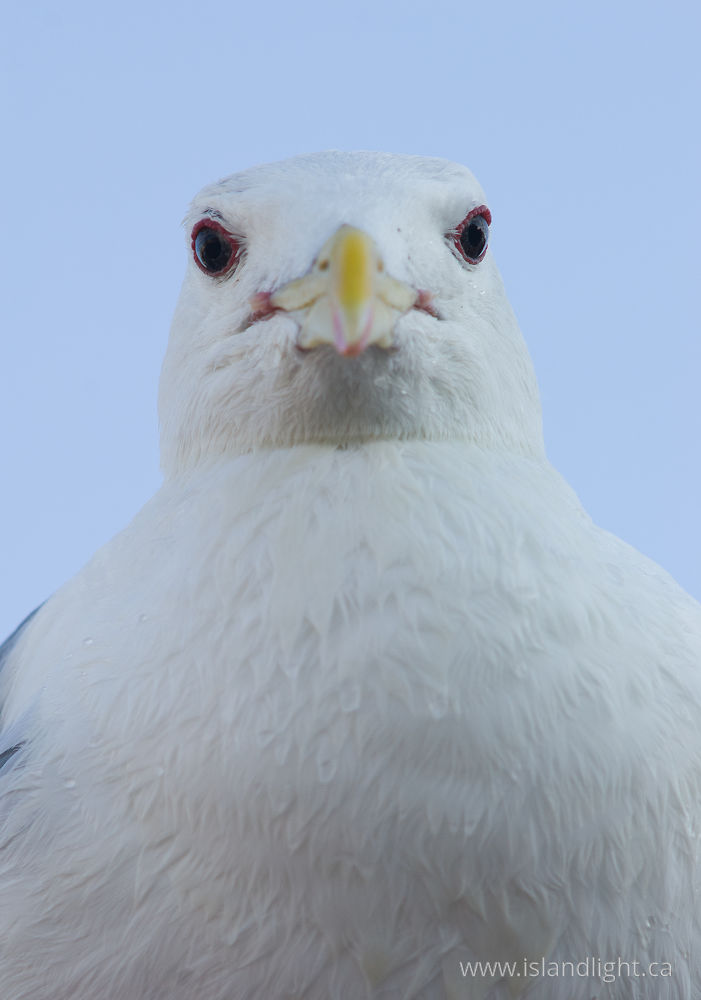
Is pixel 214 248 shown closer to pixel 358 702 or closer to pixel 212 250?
pixel 212 250

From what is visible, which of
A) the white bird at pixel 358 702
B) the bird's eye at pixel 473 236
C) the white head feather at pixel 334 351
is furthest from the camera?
the bird's eye at pixel 473 236

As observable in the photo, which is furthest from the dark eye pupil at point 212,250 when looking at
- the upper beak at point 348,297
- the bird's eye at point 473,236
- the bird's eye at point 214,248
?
the bird's eye at point 473,236

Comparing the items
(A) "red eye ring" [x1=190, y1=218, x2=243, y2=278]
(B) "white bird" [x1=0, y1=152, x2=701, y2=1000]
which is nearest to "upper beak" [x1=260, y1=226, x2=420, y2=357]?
(B) "white bird" [x1=0, y1=152, x2=701, y2=1000]

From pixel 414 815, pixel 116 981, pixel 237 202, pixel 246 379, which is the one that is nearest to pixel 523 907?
pixel 414 815

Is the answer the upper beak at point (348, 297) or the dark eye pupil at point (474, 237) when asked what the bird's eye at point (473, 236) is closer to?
the dark eye pupil at point (474, 237)

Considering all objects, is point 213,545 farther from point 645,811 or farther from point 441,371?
point 645,811

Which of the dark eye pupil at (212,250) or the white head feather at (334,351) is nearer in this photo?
the white head feather at (334,351)

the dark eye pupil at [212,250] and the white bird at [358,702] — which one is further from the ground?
the dark eye pupil at [212,250]
